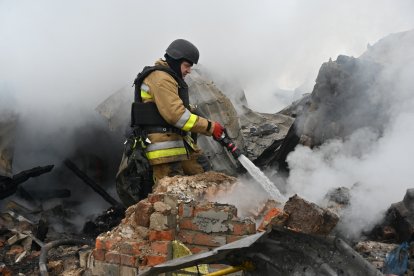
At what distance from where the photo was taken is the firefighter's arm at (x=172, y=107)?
4.76m

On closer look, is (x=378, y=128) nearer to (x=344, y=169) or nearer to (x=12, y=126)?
(x=344, y=169)

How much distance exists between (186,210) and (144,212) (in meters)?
0.33

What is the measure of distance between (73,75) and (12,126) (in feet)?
3.54

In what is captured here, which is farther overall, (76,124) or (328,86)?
(76,124)

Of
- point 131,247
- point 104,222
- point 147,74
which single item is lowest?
point 104,222

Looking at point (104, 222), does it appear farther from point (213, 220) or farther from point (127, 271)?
point (213, 220)

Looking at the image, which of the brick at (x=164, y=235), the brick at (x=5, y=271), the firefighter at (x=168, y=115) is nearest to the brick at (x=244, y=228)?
the brick at (x=164, y=235)

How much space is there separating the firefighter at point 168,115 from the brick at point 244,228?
1.44 meters

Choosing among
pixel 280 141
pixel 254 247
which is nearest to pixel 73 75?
pixel 280 141

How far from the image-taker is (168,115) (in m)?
4.77

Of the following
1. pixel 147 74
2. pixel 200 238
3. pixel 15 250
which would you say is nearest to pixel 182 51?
pixel 147 74

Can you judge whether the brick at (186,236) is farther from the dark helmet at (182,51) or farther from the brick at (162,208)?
the dark helmet at (182,51)

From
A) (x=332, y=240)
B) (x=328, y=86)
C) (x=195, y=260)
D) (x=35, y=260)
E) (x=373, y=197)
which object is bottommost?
(x=35, y=260)

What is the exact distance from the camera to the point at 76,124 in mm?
7852
